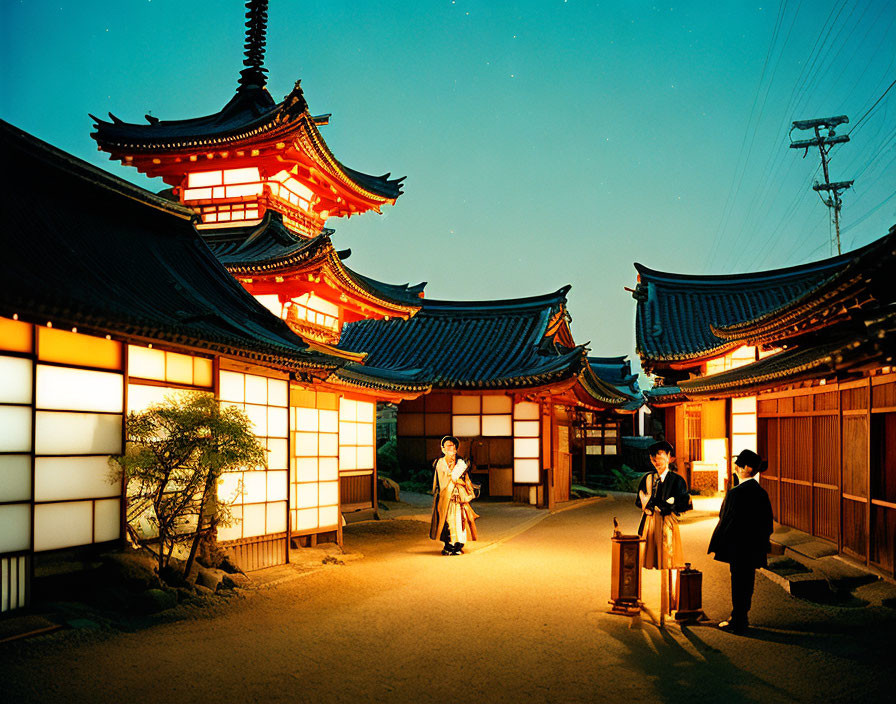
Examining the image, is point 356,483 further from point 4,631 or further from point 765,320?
point 4,631

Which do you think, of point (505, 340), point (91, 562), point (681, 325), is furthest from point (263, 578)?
point (681, 325)

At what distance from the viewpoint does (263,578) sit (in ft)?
36.1

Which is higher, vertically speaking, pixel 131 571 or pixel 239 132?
pixel 239 132

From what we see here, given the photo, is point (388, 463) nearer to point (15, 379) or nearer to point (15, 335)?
point (15, 379)

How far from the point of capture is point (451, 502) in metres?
14.0

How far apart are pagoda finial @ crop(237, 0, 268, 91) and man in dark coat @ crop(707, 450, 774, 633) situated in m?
17.7

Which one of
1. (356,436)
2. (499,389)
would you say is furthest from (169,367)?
(499,389)

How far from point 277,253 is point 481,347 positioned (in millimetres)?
12532

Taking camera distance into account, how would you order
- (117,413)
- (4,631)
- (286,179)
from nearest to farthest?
(4,631) < (117,413) < (286,179)

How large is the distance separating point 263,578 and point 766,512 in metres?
6.97

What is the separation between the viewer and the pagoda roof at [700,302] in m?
28.1

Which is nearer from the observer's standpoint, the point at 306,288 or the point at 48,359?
the point at 48,359

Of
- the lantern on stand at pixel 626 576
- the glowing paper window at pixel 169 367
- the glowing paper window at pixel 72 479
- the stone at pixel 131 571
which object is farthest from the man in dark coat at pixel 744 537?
the glowing paper window at pixel 169 367

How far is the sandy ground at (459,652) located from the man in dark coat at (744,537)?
384 mm
